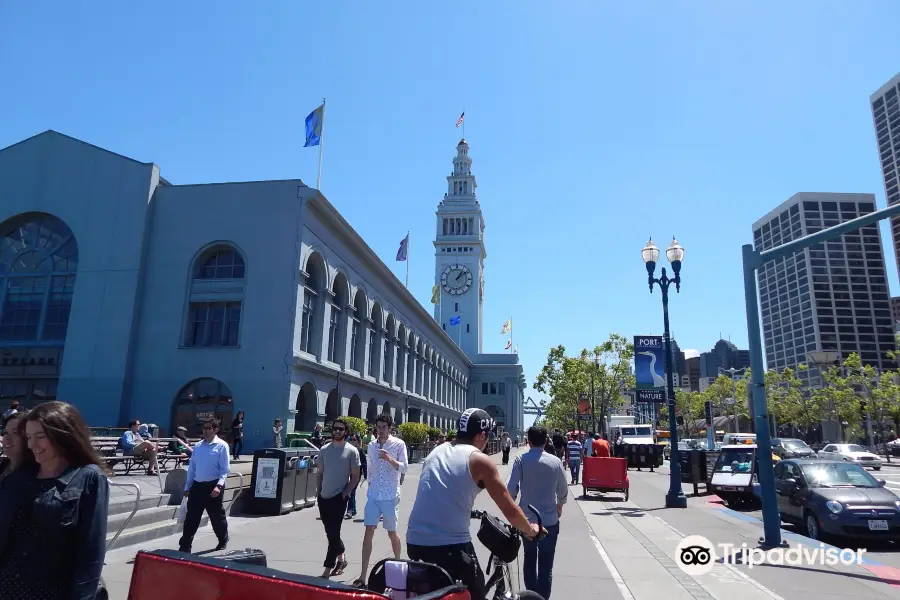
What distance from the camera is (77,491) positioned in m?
3.07

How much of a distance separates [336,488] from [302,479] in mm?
7042

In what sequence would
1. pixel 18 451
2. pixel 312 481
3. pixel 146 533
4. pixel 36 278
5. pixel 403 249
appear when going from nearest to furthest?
1. pixel 18 451
2. pixel 146 533
3. pixel 312 481
4. pixel 36 278
5. pixel 403 249

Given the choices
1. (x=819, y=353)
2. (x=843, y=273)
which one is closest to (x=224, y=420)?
(x=819, y=353)

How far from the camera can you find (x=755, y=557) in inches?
372

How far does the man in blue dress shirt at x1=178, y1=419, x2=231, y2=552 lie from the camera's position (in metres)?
8.25

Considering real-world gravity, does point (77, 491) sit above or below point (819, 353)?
below

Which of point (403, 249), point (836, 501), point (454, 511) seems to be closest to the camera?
point (454, 511)

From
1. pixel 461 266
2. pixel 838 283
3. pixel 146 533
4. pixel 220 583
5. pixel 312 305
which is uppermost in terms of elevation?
pixel 838 283

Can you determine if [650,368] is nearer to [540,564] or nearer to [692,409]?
[540,564]

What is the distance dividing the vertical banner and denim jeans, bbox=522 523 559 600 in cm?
1390

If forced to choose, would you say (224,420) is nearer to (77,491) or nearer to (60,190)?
(60,190)

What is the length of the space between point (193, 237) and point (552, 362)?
40.6 m

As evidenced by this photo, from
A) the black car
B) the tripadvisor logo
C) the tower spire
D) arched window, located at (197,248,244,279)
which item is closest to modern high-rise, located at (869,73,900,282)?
the tower spire

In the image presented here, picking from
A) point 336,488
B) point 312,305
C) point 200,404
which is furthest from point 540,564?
point 312,305
